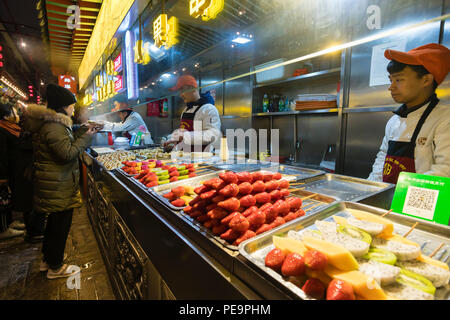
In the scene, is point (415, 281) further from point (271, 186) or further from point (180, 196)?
point (180, 196)

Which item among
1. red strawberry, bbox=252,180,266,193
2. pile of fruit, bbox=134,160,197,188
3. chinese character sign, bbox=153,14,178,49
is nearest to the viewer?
red strawberry, bbox=252,180,266,193

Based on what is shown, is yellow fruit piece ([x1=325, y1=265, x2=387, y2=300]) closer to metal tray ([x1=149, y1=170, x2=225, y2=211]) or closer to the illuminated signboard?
metal tray ([x1=149, y1=170, x2=225, y2=211])

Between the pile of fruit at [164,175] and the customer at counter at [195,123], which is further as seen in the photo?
the customer at counter at [195,123]

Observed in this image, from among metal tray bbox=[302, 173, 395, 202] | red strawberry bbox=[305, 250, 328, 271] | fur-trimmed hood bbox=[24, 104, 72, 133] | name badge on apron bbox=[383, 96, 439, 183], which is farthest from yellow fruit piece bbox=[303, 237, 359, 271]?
fur-trimmed hood bbox=[24, 104, 72, 133]

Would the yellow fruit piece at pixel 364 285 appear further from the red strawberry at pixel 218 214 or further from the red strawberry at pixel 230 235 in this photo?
the red strawberry at pixel 218 214

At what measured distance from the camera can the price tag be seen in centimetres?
115

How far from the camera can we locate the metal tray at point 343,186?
1.68 metres

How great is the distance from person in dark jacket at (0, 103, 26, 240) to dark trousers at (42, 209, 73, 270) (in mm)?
1509

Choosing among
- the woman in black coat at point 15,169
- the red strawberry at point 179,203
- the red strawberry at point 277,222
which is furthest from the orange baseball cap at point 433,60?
the woman in black coat at point 15,169

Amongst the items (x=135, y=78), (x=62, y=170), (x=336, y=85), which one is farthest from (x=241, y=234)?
(x=135, y=78)

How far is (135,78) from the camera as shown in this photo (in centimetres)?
636

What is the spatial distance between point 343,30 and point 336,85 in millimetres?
832

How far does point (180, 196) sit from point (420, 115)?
210 cm

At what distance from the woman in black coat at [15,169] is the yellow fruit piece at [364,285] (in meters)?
4.65
